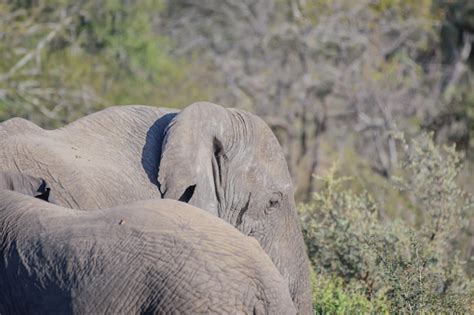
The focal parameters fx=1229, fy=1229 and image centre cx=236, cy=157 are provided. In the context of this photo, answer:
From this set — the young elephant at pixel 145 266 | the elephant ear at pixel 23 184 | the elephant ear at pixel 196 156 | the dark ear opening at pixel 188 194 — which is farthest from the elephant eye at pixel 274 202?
the young elephant at pixel 145 266

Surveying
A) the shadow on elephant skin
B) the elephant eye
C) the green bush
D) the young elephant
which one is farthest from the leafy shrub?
the young elephant

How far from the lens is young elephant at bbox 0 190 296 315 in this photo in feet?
11.3

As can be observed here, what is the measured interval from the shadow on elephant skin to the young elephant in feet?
4.00

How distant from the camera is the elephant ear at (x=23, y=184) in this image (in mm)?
4242

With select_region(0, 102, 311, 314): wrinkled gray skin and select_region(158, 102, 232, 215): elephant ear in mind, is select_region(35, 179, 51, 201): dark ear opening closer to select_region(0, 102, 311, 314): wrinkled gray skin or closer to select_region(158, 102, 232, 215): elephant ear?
select_region(0, 102, 311, 314): wrinkled gray skin

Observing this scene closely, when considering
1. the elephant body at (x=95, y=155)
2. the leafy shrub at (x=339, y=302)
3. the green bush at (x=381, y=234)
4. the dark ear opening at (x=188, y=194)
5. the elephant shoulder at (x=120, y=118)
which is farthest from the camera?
the green bush at (x=381, y=234)

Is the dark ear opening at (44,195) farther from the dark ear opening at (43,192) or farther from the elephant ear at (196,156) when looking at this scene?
the elephant ear at (196,156)

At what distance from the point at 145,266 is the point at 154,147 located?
1743 mm

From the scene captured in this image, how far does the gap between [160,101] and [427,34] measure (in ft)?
17.0

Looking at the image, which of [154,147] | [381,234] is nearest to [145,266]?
A: [154,147]

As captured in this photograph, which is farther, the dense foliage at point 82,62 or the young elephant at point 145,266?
the dense foliage at point 82,62

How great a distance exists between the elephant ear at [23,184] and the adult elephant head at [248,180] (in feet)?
2.68

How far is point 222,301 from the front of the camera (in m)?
3.44

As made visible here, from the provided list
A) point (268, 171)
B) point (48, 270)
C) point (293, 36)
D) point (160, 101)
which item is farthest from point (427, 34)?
point (48, 270)
